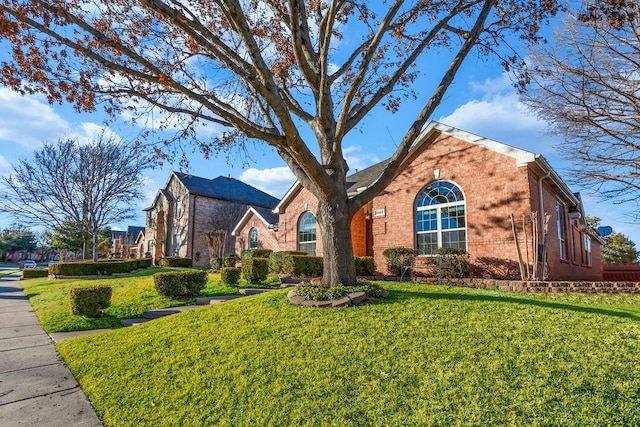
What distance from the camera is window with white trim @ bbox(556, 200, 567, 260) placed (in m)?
14.0

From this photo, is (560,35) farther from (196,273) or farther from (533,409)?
(196,273)

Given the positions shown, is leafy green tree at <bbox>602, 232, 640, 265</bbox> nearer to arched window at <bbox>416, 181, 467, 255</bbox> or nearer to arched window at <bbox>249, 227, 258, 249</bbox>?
arched window at <bbox>416, 181, 467, 255</bbox>

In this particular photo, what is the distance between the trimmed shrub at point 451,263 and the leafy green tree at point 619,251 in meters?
35.4

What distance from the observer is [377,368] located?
13.1 ft

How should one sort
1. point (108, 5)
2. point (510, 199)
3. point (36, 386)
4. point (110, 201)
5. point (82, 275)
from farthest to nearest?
point (110, 201) → point (82, 275) → point (510, 199) → point (108, 5) → point (36, 386)

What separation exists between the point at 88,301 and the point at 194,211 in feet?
72.1

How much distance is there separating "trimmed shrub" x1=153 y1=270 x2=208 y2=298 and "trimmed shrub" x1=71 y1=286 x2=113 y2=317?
4.55ft

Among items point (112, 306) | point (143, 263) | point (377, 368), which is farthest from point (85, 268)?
point (377, 368)

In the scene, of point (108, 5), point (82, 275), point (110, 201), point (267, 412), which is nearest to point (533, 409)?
point (267, 412)

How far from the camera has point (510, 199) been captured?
1109cm

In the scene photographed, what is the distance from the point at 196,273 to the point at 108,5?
6610 millimetres

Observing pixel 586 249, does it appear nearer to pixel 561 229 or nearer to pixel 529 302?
pixel 561 229

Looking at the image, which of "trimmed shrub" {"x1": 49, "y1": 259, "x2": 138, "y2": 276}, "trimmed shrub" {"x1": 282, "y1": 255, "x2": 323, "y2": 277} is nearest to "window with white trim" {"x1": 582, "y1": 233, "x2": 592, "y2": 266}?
"trimmed shrub" {"x1": 282, "y1": 255, "x2": 323, "y2": 277}

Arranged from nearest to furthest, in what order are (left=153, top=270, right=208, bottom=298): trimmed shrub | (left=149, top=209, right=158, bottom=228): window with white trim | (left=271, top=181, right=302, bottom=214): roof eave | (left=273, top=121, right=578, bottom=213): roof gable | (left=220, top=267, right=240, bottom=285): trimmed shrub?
(left=153, top=270, right=208, bottom=298): trimmed shrub
(left=273, top=121, right=578, bottom=213): roof gable
(left=220, top=267, right=240, bottom=285): trimmed shrub
(left=271, top=181, right=302, bottom=214): roof eave
(left=149, top=209, right=158, bottom=228): window with white trim
